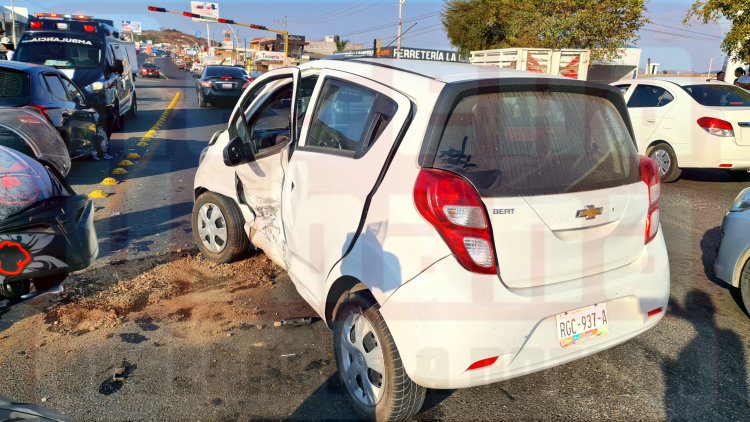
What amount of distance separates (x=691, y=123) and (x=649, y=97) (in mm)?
1020

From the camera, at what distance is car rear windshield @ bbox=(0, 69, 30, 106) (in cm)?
740

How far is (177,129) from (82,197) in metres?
10.8

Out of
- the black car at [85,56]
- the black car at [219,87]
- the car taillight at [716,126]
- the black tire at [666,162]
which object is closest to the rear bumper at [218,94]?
the black car at [219,87]

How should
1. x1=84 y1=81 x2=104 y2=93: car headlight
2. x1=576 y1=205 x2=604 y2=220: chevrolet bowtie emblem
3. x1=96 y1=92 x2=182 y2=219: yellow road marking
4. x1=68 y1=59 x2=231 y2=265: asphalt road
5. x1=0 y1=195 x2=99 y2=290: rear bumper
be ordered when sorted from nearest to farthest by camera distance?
x1=576 y1=205 x2=604 y2=220: chevrolet bowtie emblem
x1=0 y1=195 x2=99 y2=290: rear bumper
x1=68 y1=59 x2=231 y2=265: asphalt road
x1=96 y1=92 x2=182 y2=219: yellow road marking
x1=84 y1=81 x2=104 y2=93: car headlight

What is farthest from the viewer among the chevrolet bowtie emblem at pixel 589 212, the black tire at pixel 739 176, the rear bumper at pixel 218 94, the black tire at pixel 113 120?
the rear bumper at pixel 218 94

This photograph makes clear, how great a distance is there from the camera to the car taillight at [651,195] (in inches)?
114

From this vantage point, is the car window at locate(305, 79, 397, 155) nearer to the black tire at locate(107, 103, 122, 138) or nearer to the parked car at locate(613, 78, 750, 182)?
the parked car at locate(613, 78, 750, 182)

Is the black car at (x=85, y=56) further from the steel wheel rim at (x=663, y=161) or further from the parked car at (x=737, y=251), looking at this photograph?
the parked car at (x=737, y=251)

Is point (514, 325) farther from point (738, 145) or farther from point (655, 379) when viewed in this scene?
point (738, 145)

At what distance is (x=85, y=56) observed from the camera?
41.5 feet

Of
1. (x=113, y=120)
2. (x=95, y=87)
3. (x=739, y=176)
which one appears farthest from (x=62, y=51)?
(x=739, y=176)

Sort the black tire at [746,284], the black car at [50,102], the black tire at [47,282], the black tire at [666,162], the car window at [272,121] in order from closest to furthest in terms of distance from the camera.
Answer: the black tire at [47,282] → the black tire at [746,284] → the car window at [272,121] → the black car at [50,102] → the black tire at [666,162]

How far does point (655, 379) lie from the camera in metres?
3.20

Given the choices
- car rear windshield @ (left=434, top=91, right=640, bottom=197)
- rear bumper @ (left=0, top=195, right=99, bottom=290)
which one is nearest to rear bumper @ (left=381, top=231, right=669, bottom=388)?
car rear windshield @ (left=434, top=91, right=640, bottom=197)
